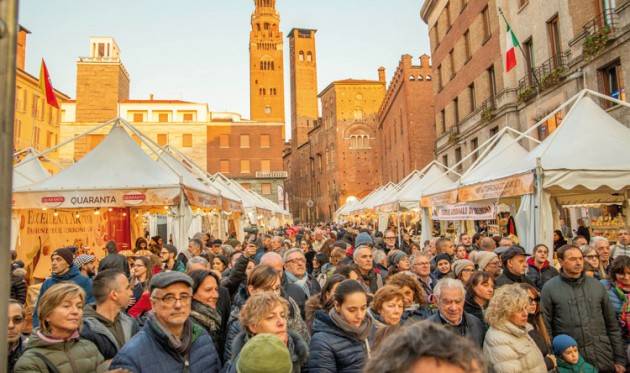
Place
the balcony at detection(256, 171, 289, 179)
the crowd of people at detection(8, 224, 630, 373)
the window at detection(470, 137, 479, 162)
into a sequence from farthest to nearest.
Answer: the balcony at detection(256, 171, 289, 179) < the window at detection(470, 137, 479, 162) < the crowd of people at detection(8, 224, 630, 373)


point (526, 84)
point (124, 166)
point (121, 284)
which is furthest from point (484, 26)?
point (121, 284)

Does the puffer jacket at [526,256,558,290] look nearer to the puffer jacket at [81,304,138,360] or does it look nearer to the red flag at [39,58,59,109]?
the puffer jacket at [81,304,138,360]

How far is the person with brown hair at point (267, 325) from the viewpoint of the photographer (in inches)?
110

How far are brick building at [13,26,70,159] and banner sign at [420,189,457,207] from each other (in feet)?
116

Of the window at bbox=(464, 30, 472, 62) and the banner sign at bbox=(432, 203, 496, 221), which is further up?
the window at bbox=(464, 30, 472, 62)

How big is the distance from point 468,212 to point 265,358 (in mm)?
8638

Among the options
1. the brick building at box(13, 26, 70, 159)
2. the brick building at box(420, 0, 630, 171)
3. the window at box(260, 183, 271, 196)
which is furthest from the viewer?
the window at box(260, 183, 271, 196)

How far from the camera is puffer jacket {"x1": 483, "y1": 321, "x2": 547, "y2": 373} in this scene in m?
3.18

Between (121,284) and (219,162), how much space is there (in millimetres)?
48693

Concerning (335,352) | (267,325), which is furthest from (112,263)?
(335,352)

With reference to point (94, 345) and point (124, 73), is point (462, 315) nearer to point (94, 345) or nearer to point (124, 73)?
point (94, 345)

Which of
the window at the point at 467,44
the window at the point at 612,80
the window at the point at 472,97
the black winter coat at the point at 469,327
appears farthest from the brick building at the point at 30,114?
the black winter coat at the point at 469,327

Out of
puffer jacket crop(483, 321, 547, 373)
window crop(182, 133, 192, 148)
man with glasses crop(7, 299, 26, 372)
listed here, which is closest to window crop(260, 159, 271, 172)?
window crop(182, 133, 192, 148)

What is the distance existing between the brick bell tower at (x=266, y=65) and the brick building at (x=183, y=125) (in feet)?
80.9
